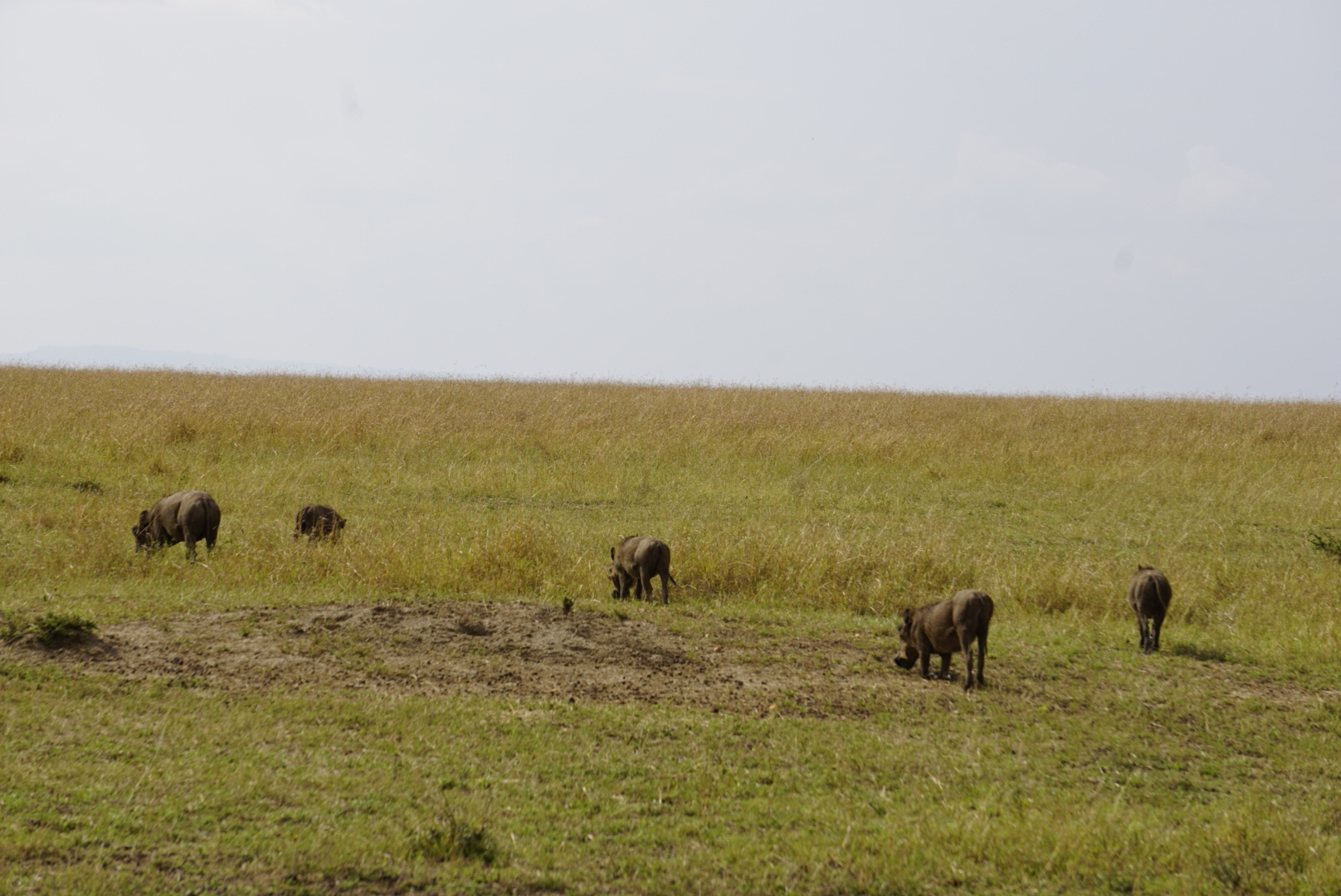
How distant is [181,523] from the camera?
372 inches

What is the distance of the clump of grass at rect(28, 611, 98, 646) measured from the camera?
20.3 ft

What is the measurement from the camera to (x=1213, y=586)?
30.4ft

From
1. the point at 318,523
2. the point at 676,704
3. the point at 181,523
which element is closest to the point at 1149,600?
the point at 676,704

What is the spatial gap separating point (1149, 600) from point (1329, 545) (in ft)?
17.6

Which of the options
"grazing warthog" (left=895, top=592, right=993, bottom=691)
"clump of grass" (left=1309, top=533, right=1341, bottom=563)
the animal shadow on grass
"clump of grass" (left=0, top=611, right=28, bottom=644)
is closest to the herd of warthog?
"grazing warthog" (left=895, top=592, right=993, bottom=691)

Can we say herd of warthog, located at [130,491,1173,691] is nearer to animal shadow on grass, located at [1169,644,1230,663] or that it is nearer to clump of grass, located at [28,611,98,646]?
animal shadow on grass, located at [1169,644,1230,663]

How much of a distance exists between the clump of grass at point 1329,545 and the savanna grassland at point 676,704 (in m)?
0.18

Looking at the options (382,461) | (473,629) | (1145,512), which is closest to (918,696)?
(473,629)

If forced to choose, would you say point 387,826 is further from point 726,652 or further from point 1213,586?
point 1213,586

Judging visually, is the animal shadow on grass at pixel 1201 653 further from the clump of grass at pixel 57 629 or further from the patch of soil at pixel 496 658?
the clump of grass at pixel 57 629

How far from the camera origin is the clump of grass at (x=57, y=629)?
244 inches

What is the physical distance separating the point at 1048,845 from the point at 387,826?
273 centimetres

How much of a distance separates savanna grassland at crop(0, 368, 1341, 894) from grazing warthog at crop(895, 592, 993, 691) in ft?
A: 0.84

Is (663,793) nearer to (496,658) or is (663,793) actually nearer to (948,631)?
(496,658)
